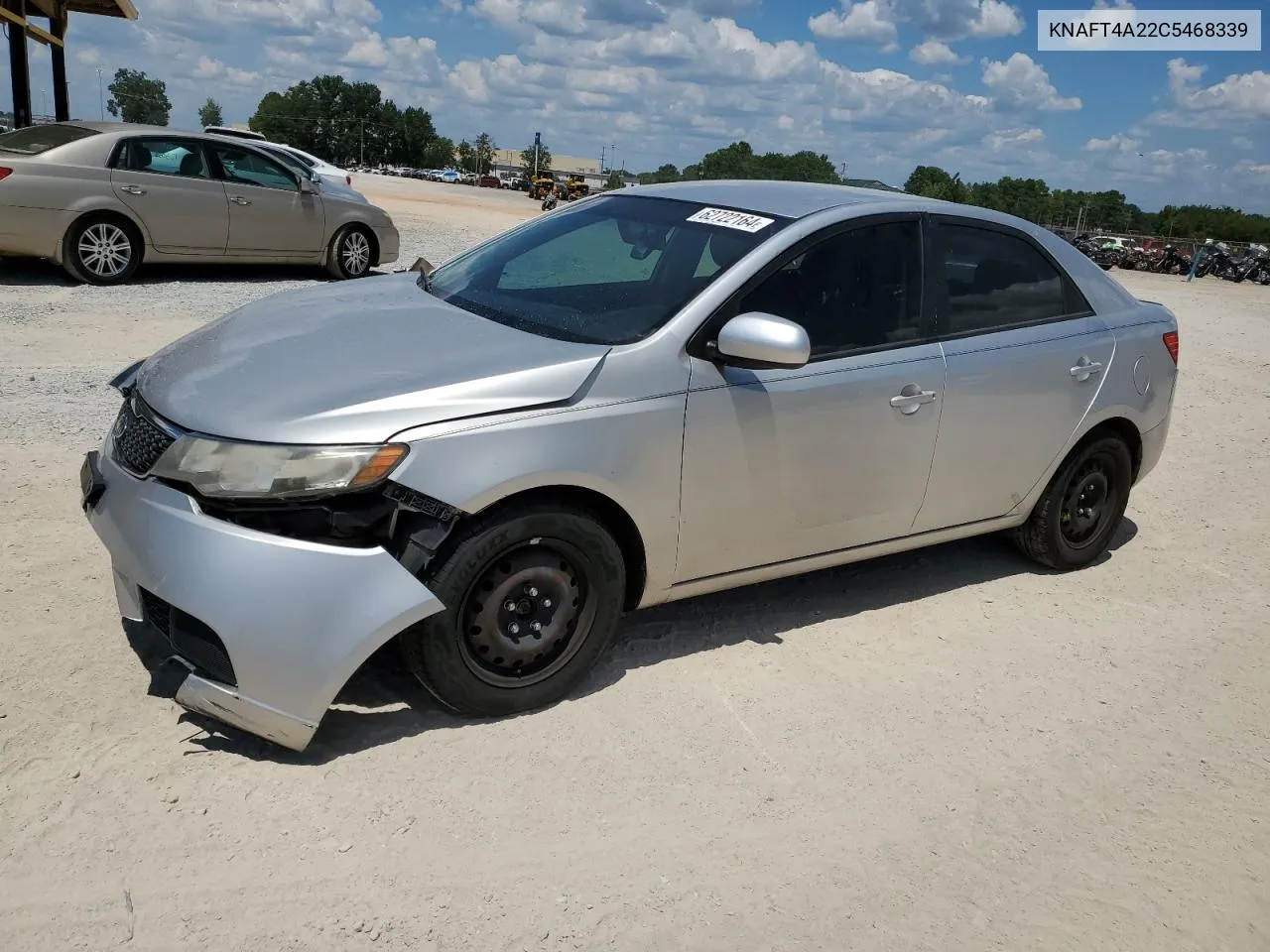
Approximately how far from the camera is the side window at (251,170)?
38.5ft

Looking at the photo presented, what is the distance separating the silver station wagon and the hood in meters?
0.01

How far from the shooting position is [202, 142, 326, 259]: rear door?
38.6 ft

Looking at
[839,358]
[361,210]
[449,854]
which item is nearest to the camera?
[449,854]

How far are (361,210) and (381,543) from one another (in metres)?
10.3

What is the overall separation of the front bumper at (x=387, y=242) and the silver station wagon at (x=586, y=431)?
849cm

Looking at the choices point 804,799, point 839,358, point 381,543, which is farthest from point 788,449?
point 381,543

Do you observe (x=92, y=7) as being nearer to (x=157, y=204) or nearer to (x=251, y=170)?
(x=251, y=170)

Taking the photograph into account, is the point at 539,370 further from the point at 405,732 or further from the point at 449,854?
the point at 449,854

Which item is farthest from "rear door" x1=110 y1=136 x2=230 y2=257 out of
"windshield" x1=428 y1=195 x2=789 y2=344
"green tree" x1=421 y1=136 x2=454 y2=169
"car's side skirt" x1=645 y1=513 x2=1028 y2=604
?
"green tree" x1=421 y1=136 x2=454 y2=169

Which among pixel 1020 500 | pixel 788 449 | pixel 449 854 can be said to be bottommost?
pixel 449 854

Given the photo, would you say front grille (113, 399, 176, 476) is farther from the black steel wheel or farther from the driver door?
the driver door

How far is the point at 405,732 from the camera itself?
3549mm

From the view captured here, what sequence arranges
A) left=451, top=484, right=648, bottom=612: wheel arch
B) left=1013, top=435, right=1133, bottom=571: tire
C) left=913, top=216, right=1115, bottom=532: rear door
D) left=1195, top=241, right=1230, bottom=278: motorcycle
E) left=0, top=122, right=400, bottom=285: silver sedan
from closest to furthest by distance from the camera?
left=451, top=484, right=648, bottom=612: wheel arch
left=913, top=216, right=1115, bottom=532: rear door
left=1013, top=435, right=1133, bottom=571: tire
left=0, top=122, right=400, bottom=285: silver sedan
left=1195, top=241, right=1230, bottom=278: motorcycle

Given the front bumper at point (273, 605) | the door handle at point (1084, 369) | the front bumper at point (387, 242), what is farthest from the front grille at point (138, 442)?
the front bumper at point (387, 242)
